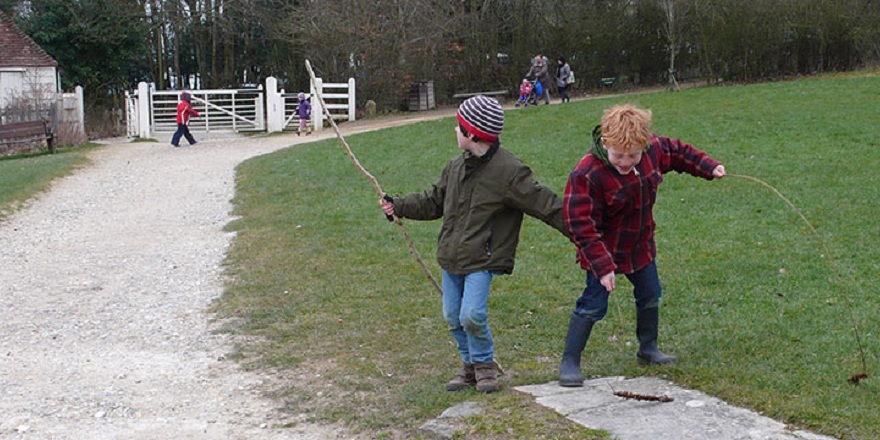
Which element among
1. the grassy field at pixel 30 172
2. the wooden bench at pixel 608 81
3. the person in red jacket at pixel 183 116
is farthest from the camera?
the wooden bench at pixel 608 81

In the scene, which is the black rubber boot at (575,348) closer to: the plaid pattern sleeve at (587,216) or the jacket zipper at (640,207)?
the plaid pattern sleeve at (587,216)

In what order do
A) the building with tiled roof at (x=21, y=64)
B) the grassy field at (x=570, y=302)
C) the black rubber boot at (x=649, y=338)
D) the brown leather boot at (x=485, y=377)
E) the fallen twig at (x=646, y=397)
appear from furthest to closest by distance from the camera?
the building with tiled roof at (x=21, y=64)
the black rubber boot at (x=649, y=338)
the brown leather boot at (x=485, y=377)
the grassy field at (x=570, y=302)
the fallen twig at (x=646, y=397)

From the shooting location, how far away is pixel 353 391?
605 centimetres

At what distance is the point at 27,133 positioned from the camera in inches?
1024

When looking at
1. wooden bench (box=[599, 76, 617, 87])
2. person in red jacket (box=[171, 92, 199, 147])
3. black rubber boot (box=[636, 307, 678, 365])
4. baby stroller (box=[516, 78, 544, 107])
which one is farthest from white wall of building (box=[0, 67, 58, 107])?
black rubber boot (box=[636, 307, 678, 365])

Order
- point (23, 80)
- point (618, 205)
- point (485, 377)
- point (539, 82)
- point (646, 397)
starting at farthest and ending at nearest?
point (23, 80), point (539, 82), point (485, 377), point (618, 205), point (646, 397)

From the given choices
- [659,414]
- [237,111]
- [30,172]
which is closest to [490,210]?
[659,414]

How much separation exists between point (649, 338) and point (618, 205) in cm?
95

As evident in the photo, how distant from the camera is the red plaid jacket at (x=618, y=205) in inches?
204

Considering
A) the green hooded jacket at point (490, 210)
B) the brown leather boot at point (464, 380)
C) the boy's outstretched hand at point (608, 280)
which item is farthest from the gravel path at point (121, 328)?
the boy's outstretched hand at point (608, 280)

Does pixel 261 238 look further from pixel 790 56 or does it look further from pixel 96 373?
pixel 790 56

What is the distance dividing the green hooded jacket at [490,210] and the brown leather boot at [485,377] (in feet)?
1.92

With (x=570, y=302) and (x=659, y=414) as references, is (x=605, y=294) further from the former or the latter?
(x=570, y=302)

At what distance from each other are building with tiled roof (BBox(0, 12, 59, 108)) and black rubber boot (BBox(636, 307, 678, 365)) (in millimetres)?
32865
